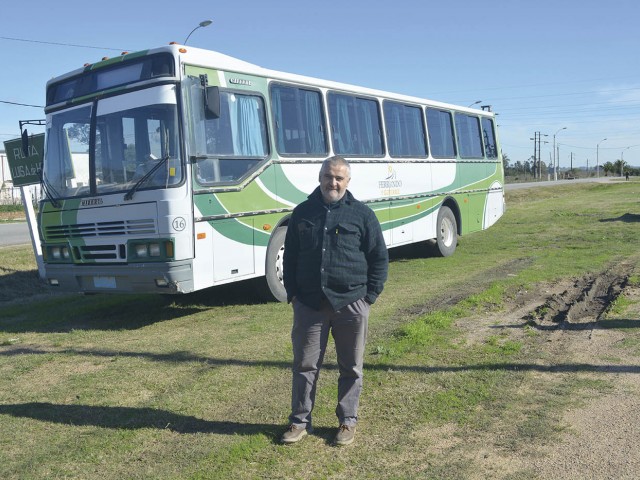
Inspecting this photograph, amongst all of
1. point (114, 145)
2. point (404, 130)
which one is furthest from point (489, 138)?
point (114, 145)

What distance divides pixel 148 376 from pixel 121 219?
2585 mm

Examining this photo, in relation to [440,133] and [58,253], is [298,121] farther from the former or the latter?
[440,133]

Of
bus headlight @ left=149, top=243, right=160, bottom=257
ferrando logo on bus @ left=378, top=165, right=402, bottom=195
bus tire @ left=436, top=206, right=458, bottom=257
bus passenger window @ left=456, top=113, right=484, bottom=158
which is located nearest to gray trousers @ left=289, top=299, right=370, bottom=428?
bus headlight @ left=149, top=243, right=160, bottom=257

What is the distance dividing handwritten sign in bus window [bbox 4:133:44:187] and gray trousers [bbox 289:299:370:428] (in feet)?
20.6

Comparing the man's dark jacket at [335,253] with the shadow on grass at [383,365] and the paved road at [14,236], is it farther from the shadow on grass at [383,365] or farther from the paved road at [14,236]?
the paved road at [14,236]

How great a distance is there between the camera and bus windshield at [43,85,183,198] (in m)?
8.27

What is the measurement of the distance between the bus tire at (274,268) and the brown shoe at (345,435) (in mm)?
5006

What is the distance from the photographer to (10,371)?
6.84m

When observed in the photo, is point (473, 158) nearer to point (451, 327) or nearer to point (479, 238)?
point (479, 238)

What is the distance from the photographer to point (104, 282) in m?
8.66

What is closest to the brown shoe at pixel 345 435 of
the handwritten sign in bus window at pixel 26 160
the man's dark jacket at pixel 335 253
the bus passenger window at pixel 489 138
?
the man's dark jacket at pixel 335 253

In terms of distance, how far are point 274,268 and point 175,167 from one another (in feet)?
7.33

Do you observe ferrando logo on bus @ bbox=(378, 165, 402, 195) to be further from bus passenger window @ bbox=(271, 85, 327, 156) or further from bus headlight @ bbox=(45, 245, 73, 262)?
bus headlight @ bbox=(45, 245, 73, 262)

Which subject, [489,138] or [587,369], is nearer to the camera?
[587,369]
